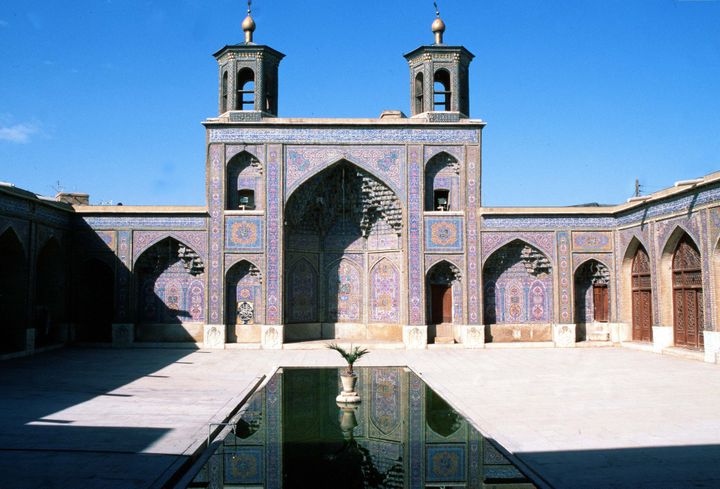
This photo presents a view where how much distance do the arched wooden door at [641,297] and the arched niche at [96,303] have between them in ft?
43.0

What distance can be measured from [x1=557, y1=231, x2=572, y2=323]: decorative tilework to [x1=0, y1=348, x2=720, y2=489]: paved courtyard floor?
82.6 inches

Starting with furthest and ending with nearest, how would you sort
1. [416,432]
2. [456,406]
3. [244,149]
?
[244,149], [456,406], [416,432]

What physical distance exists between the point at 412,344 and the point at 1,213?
9502mm

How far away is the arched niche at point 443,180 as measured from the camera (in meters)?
16.5

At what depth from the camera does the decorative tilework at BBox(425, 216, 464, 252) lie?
52.6ft

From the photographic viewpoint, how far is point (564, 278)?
53.0 feet

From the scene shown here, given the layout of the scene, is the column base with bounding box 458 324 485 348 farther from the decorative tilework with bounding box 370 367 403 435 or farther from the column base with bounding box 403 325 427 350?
the decorative tilework with bounding box 370 367 403 435

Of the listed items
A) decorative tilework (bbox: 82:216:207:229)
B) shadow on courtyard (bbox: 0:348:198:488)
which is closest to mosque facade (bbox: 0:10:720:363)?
decorative tilework (bbox: 82:216:207:229)

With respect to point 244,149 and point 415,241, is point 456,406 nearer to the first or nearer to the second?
point 415,241

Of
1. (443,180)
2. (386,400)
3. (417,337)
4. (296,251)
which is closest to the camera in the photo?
(386,400)

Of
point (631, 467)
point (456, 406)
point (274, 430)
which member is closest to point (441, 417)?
point (456, 406)

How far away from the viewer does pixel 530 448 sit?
610 centimetres

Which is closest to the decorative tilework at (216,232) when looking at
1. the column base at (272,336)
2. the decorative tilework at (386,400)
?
the column base at (272,336)

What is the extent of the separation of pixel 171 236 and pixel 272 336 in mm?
3577
